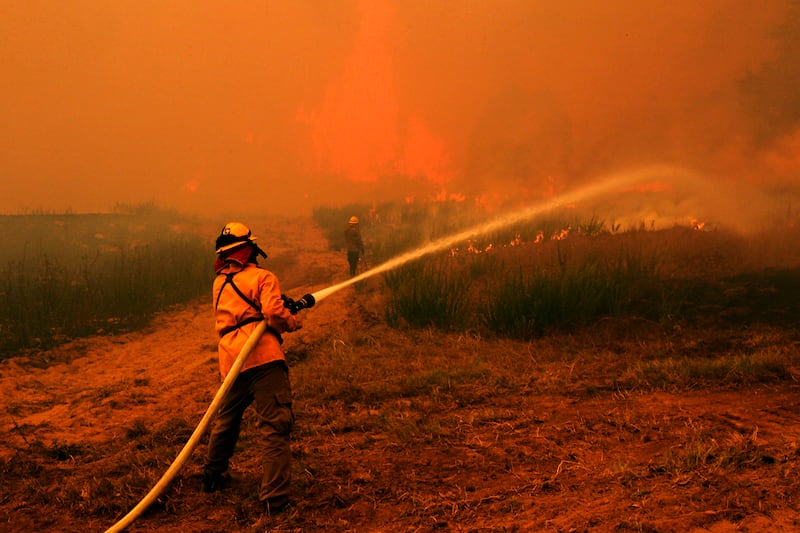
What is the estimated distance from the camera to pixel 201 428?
132 inches

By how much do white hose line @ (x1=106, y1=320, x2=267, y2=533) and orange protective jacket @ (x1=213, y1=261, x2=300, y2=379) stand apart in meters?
0.08

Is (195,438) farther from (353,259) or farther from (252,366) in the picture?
(353,259)

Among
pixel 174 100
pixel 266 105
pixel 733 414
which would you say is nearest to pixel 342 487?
pixel 733 414

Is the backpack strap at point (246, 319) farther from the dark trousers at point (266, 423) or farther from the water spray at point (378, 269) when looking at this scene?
the dark trousers at point (266, 423)

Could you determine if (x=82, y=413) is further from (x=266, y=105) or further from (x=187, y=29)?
(x=187, y=29)

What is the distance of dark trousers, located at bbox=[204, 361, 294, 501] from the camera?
3.52m

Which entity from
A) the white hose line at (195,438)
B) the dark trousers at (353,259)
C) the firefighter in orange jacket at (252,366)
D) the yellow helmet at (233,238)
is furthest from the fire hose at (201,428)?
the dark trousers at (353,259)

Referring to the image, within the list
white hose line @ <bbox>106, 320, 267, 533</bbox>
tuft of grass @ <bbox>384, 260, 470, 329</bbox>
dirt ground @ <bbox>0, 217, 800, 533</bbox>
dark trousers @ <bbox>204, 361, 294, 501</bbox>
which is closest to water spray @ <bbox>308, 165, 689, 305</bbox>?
tuft of grass @ <bbox>384, 260, 470, 329</bbox>

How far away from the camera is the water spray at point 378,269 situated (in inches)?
128

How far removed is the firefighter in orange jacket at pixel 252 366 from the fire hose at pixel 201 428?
0.38ft

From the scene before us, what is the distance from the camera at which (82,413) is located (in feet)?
19.6

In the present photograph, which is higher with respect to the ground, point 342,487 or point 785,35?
point 785,35

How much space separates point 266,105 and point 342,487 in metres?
49.6

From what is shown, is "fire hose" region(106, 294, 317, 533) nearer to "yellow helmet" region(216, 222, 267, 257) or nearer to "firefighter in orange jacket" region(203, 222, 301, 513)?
"firefighter in orange jacket" region(203, 222, 301, 513)
